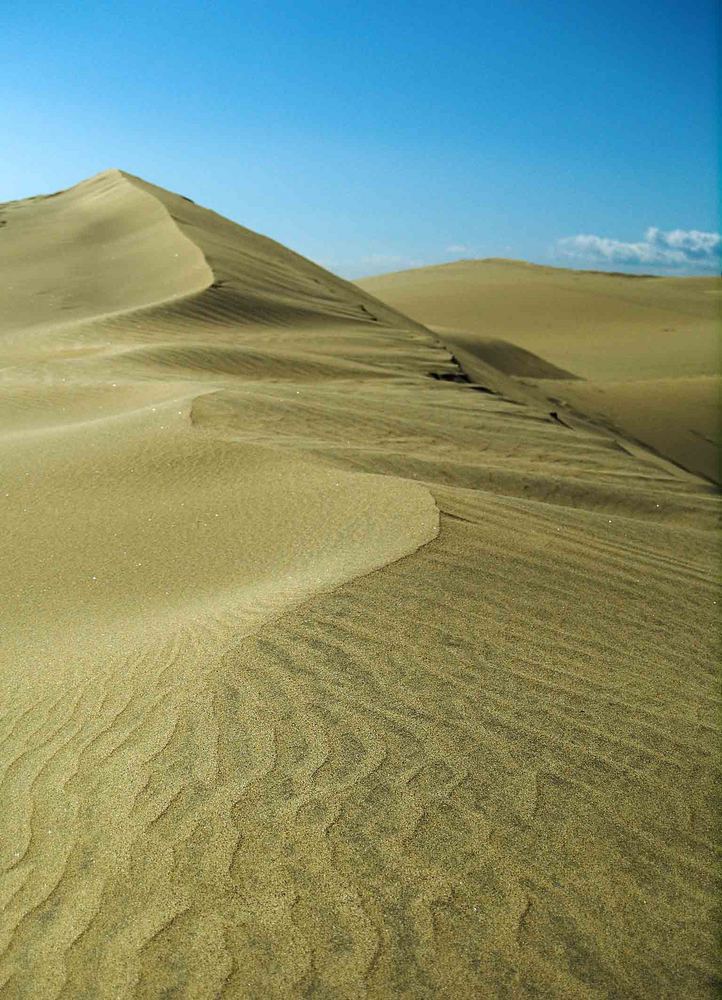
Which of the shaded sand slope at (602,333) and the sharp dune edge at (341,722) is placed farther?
the shaded sand slope at (602,333)

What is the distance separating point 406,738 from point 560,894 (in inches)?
29.2

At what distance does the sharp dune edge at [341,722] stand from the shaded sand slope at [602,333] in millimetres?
9150

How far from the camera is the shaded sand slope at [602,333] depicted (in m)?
16.5

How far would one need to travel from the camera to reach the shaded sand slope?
1655cm

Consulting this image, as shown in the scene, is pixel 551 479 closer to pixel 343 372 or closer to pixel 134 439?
pixel 134 439

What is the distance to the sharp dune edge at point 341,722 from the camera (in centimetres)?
242

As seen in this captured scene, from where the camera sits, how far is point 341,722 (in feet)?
10.6

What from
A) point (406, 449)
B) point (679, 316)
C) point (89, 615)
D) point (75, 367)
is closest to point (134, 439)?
point (406, 449)

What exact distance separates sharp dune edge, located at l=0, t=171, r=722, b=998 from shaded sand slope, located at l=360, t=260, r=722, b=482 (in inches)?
360

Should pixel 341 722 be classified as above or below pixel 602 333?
above

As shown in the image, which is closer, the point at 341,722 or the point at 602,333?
the point at 341,722

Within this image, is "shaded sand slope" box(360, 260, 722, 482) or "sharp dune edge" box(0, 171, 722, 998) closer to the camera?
"sharp dune edge" box(0, 171, 722, 998)

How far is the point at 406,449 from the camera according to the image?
809 centimetres

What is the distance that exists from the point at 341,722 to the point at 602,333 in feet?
110
